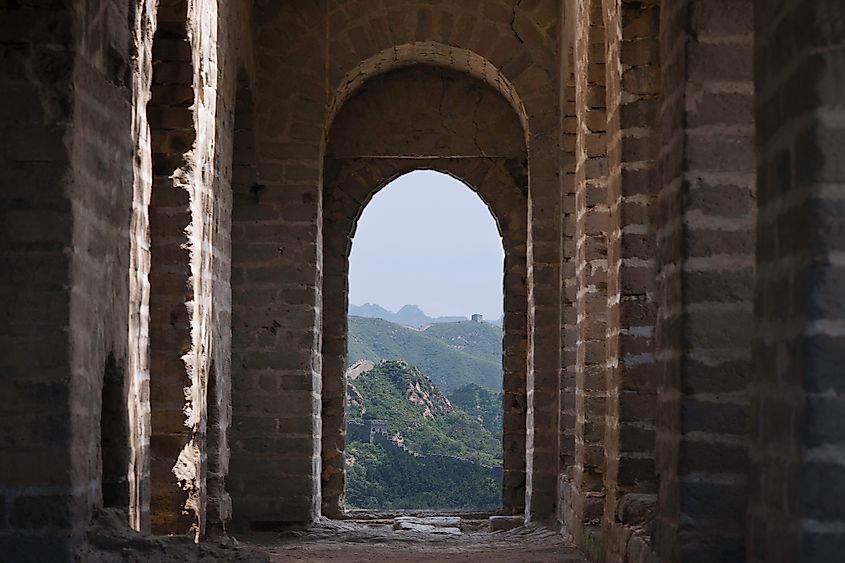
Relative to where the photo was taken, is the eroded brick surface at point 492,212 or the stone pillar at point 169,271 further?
the stone pillar at point 169,271

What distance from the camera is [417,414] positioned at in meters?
24.2

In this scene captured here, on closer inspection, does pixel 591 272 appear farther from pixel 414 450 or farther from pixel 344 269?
pixel 414 450

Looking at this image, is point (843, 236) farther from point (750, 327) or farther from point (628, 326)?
point (628, 326)

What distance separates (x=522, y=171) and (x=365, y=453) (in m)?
11.1

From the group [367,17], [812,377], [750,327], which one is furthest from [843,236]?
[367,17]

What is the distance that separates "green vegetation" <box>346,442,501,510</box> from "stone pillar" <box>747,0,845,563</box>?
1726cm

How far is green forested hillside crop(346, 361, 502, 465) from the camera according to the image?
22938 mm

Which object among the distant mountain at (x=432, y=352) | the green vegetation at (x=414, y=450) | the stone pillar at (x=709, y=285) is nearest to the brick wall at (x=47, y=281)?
the stone pillar at (x=709, y=285)

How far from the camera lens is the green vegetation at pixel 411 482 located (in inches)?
816

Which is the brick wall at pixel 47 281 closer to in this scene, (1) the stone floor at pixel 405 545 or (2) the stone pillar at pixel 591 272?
(1) the stone floor at pixel 405 545

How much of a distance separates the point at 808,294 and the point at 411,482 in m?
18.6

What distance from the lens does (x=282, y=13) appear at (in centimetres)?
1027

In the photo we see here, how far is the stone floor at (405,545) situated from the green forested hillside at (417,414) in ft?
38.8

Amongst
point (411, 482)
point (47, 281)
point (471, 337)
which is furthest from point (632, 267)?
point (471, 337)
